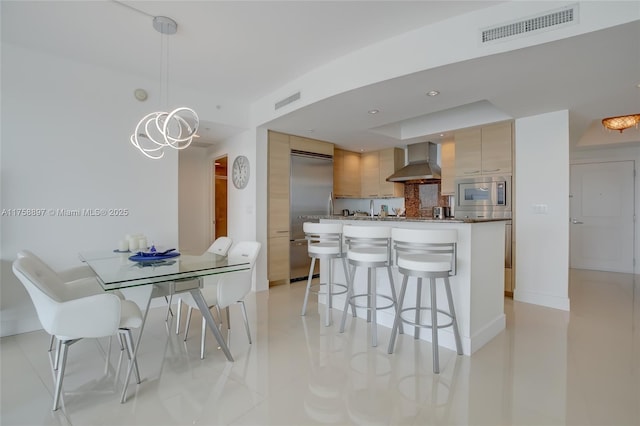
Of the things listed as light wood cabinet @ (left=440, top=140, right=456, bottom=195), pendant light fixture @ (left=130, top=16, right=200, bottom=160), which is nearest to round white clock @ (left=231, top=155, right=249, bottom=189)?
pendant light fixture @ (left=130, top=16, right=200, bottom=160)

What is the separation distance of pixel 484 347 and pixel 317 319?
5.39 ft

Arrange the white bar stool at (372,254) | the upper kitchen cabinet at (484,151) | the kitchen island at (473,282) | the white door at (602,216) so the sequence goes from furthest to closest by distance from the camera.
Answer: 1. the white door at (602,216)
2. the upper kitchen cabinet at (484,151)
3. the white bar stool at (372,254)
4. the kitchen island at (473,282)

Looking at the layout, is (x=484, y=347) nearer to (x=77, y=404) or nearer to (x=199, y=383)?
(x=199, y=383)

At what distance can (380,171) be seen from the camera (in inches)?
250

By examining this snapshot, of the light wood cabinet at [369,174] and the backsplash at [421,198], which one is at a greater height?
the light wood cabinet at [369,174]

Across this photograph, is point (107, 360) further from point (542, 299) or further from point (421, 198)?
point (421, 198)

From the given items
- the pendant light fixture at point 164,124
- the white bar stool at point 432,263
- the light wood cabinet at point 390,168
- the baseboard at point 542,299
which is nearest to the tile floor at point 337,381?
the white bar stool at point 432,263

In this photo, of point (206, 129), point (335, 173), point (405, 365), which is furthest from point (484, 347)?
point (206, 129)

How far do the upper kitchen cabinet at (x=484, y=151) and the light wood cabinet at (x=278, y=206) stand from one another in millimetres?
2720

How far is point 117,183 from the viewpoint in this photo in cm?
362

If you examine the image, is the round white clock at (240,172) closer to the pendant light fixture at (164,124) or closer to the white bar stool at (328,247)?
the pendant light fixture at (164,124)

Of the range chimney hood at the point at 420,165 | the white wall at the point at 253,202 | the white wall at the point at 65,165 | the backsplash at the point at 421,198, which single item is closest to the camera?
the white wall at the point at 65,165

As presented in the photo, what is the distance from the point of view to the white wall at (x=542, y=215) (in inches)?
149

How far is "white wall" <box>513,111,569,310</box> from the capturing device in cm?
379
